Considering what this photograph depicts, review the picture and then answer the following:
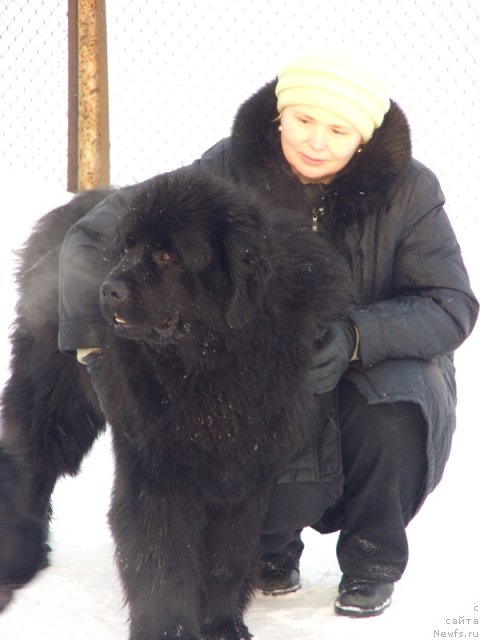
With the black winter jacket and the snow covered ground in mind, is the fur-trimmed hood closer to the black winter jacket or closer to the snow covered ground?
the black winter jacket

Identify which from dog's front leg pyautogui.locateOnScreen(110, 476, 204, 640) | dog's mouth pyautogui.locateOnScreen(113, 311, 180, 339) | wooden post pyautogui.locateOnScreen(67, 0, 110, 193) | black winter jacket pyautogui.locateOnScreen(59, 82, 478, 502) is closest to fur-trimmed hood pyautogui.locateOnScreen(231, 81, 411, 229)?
black winter jacket pyautogui.locateOnScreen(59, 82, 478, 502)

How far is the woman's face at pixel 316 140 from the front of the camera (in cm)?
273

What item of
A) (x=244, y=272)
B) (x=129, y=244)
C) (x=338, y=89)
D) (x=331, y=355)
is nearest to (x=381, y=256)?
(x=331, y=355)

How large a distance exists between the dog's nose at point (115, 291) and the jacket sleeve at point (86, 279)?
36 cm

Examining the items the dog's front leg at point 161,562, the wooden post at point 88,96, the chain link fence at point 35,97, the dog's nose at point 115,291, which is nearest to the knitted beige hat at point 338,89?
the dog's nose at point 115,291

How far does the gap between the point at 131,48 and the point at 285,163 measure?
4470 millimetres

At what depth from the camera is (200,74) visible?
7.29m

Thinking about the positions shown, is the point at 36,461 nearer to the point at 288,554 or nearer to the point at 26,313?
the point at 26,313

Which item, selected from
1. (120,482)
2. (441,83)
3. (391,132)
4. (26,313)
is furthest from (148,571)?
(441,83)

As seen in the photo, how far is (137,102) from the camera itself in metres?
7.08

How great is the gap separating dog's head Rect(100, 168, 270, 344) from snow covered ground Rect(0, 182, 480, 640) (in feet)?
2.76

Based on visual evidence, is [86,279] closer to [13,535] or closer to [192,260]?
[192,260]

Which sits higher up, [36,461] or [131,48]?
[131,48]

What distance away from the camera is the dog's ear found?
7.83 feet
